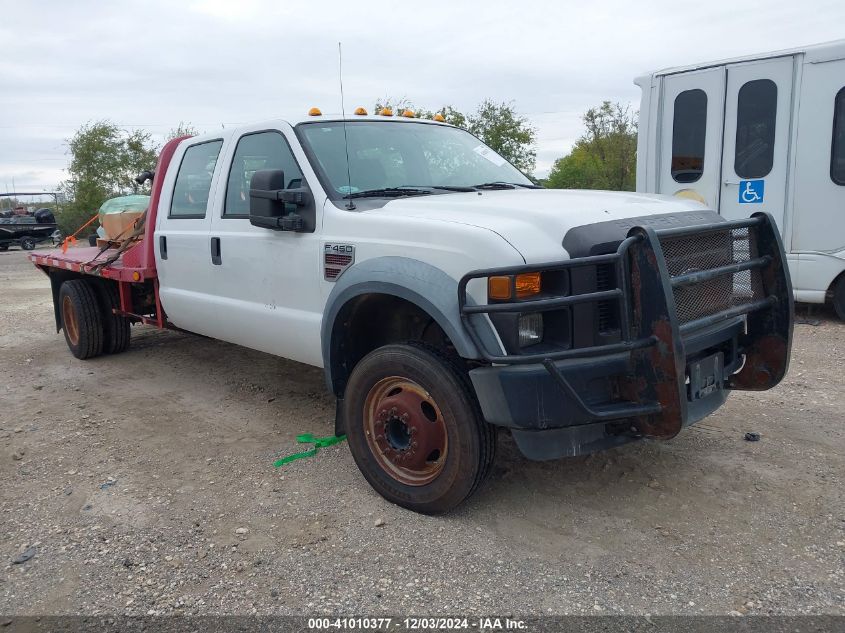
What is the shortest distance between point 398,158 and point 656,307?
2.15 meters

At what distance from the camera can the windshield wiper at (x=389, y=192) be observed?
13.4ft

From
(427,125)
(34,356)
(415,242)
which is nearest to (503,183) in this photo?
(427,125)

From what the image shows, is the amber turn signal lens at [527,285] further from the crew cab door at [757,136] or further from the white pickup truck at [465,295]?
the crew cab door at [757,136]

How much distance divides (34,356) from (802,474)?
22.8ft

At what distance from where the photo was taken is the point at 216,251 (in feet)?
16.1

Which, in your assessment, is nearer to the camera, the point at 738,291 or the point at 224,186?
the point at 738,291

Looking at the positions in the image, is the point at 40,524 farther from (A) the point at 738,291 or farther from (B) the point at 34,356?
(B) the point at 34,356

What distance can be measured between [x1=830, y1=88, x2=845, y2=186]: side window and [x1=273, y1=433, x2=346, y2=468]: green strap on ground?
19.7 feet

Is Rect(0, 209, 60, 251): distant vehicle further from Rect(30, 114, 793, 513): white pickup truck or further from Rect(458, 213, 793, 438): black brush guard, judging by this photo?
Rect(458, 213, 793, 438): black brush guard

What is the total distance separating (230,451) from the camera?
176 inches

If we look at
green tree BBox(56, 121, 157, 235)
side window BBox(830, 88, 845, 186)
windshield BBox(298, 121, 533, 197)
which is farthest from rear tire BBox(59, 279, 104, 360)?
green tree BBox(56, 121, 157, 235)

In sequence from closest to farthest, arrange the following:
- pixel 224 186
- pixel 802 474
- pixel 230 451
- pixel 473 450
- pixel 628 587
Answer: pixel 628 587
pixel 473 450
pixel 802 474
pixel 230 451
pixel 224 186

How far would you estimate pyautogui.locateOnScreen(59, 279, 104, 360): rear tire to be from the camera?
6824 mm

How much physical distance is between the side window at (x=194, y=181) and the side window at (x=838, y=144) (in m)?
6.15
